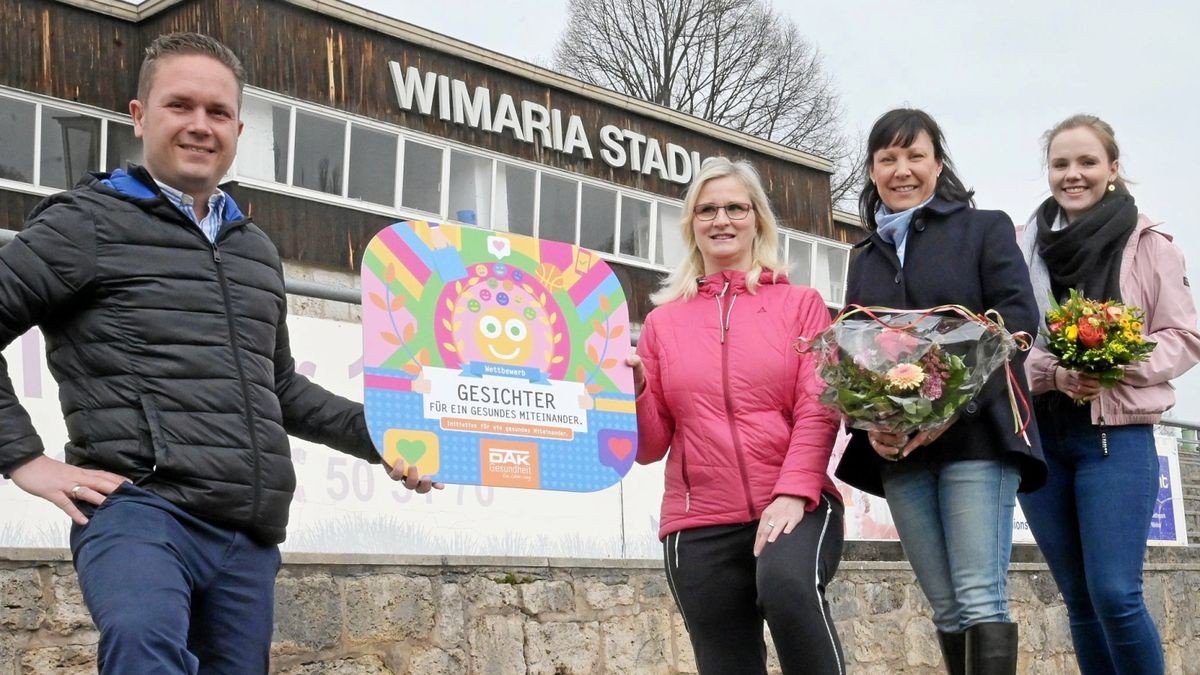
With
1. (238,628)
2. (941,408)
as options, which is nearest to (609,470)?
(941,408)

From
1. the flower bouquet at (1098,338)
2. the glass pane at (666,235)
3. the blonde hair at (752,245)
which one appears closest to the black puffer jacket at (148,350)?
the blonde hair at (752,245)

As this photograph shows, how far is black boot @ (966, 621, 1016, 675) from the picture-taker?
3.58 meters

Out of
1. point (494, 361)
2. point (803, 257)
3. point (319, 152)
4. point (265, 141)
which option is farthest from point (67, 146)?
point (494, 361)

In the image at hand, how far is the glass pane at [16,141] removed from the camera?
19.9 metres

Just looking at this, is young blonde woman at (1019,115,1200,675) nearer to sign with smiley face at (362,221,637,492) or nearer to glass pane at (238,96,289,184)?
sign with smiley face at (362,221,637,492)

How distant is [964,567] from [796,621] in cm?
49

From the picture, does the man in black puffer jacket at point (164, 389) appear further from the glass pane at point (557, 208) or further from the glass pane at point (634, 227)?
the glass pane at point (634, 227)

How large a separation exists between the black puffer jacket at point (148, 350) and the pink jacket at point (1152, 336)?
2.35 m

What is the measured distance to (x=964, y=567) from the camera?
12.0 ft

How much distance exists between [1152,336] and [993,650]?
1154 millimetres

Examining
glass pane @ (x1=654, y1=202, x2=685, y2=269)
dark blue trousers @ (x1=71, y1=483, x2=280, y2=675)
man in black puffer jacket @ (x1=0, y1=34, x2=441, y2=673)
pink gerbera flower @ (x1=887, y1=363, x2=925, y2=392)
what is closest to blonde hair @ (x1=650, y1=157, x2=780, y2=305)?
pink gerbera flower @ (x1=887, y1=363, x2=925, y2=392)

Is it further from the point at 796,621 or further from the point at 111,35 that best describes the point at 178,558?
the point at 111,35

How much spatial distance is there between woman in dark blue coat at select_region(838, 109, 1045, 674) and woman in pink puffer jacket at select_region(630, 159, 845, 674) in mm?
207

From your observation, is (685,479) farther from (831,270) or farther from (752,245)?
(831,270)
